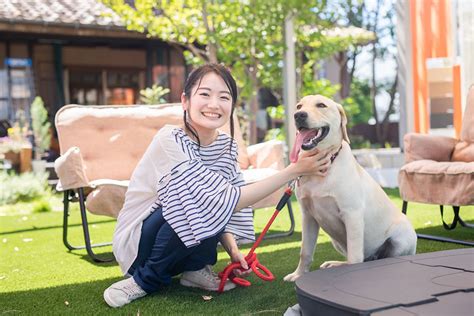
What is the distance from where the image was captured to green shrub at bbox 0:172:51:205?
6535 millimetres

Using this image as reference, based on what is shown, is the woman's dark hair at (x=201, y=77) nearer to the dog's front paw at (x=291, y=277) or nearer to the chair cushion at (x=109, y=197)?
the dog's front paw at (x=291, y=277)

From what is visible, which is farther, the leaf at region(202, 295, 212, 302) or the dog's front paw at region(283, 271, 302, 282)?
the dog's front paw at region(283, 271, 302, 282)

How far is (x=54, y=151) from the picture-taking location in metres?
9.73

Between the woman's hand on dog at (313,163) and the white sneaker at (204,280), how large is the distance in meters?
0.62

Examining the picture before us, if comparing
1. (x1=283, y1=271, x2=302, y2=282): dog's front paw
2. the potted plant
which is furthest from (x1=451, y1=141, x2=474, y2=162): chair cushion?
the potted plant

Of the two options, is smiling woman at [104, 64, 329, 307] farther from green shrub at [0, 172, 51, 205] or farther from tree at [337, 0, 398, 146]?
tree at [337, 0, 398, 146]

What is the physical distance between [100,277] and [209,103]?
43.5 inches

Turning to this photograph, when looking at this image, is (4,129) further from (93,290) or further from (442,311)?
(442,311)

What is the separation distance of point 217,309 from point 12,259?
1.78m

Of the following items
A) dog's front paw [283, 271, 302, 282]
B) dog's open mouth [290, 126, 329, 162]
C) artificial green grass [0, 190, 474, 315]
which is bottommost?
artificial green grass [0, 190, 474, 315]

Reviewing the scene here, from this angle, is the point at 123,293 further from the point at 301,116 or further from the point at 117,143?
the point at 117,143

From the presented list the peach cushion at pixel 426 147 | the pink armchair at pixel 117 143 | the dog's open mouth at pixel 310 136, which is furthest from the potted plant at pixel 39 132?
the dog's open mouth at pixel 310 136

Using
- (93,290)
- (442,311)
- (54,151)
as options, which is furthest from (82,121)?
(54,151)

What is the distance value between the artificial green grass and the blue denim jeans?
0.30 ft
